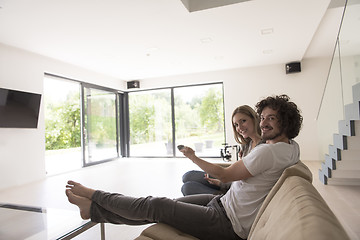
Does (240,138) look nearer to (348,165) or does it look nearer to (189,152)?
(189,152)

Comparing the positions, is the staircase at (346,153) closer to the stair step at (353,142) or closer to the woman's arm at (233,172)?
the stair step at (353,142)

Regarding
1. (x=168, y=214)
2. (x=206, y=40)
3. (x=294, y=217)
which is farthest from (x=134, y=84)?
(x=294, y=217)

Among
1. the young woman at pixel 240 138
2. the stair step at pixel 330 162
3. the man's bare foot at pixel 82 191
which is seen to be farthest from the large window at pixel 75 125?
the stair step at pixel 330 162

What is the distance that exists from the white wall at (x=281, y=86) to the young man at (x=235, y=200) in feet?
18.7

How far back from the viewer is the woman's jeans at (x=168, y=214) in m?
1.34

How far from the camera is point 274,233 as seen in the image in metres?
0.80

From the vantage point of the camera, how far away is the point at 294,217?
739mm

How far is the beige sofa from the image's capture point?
23.9 inches

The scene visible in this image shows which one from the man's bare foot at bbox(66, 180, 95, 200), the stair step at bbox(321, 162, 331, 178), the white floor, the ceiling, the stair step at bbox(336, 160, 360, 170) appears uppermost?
the ceiling

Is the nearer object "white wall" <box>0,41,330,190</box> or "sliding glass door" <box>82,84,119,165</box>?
"white wall" <box>0,41,330,190</box>

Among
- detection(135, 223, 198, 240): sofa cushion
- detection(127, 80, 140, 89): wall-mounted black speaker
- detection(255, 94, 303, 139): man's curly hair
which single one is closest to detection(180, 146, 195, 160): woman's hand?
detection(135, 223, 198, 240): sofa cushion

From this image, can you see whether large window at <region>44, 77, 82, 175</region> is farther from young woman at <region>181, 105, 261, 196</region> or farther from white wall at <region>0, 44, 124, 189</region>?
young woman at <region>181, 105, 261, 196</region>

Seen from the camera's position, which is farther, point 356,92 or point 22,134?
point 22,134

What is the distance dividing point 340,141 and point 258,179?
2539mm
